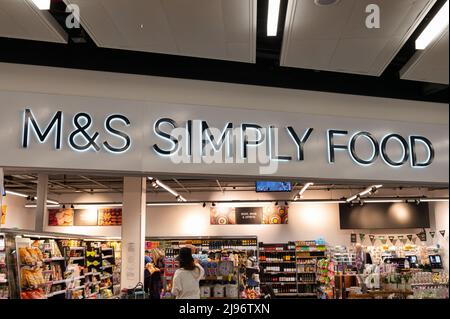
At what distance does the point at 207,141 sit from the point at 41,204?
6321 mm

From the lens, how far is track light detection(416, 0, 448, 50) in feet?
11.3

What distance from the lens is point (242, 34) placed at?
3.90 meters

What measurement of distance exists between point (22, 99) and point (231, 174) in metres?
2.10

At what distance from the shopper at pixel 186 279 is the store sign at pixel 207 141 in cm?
137

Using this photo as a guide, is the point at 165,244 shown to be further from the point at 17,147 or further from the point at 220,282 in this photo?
the point at 17,147

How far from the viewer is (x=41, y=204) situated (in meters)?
9.22

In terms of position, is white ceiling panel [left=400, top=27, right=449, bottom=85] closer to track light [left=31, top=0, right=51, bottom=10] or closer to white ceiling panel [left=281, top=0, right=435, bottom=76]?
white ceiling panel [left=281, top=0, right=435, bottom=76]

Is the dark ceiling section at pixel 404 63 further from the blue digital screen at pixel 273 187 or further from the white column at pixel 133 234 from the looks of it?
the white column at pixel 133 234

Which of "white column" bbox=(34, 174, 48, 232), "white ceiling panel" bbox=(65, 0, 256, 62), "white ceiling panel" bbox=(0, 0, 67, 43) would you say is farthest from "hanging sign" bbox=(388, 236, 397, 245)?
"white ceiling panel" bbox=(0, 0, 67, 43)

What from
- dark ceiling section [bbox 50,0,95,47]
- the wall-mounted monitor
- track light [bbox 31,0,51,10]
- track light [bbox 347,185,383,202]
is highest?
dark ceiling section [bbox 50,0,95,47]

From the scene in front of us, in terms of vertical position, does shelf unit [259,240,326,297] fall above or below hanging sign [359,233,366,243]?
below

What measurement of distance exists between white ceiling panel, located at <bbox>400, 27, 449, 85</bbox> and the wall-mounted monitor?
11.1 m

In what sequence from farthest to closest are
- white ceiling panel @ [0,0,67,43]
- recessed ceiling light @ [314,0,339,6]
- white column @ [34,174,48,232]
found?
white column @ [34,174,48,232] → white ceiling panel @ [0,0,67,43] → recessed ceiling light @ [314,0,339,6]

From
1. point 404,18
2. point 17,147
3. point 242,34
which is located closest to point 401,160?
point 404,18
